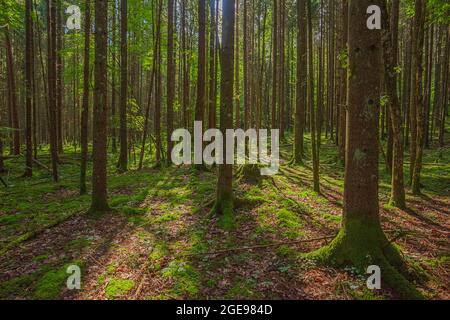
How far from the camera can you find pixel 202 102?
15.6m

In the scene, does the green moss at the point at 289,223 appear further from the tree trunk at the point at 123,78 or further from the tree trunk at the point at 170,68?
the tree trunk at the point at 123,78

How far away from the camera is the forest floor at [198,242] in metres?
5.35

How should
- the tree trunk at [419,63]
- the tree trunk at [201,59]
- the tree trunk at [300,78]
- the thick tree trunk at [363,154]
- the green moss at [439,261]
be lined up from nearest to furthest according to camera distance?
the thick tree trunk at [363,154]
the green moss at [439,261]
the tree trunk at [419,63]
the tree trunk at [201,59]
the tree trunk at [300,78]

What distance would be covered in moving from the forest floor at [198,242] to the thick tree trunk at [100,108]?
0.67 m

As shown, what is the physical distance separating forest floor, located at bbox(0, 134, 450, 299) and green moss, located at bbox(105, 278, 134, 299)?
2 cm

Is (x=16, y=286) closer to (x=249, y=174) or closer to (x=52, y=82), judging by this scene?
(x=249, y=174)

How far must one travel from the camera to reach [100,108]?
9.21 m

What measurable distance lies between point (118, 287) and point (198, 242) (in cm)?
221

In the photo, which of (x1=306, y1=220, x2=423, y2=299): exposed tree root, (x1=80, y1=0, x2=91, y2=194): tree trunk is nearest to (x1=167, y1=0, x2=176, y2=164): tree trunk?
(x1=80, y1=0, x2=91, y2=194): tree trunk

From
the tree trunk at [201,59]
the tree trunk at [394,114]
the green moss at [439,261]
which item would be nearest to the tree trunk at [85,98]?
the tree trunk at [201,59]

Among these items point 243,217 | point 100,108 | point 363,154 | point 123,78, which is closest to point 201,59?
point 123,78

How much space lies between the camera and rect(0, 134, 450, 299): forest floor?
5.35m

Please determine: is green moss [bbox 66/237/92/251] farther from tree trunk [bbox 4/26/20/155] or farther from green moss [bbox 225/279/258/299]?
tree trunk [bbox 4/26/20/155]
